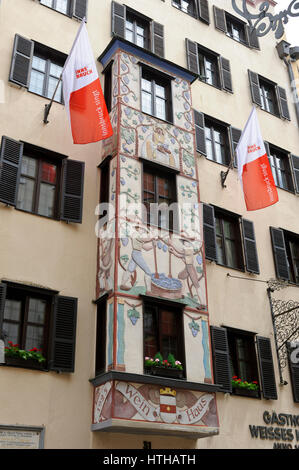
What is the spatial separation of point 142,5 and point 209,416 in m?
13.2

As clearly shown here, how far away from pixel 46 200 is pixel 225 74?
9.38m

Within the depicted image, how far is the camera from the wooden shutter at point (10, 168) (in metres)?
11.5

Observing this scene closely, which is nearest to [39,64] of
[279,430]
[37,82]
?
[37,82]

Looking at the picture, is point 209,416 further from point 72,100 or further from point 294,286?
point 72,100

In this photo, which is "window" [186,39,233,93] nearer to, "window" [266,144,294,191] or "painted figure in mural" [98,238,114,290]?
"window" [266,144,294,191]

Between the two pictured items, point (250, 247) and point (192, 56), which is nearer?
point (250, 247)

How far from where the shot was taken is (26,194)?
1208cm

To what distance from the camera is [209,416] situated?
11133 millimetres

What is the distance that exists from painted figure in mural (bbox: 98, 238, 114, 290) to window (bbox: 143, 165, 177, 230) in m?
1.22

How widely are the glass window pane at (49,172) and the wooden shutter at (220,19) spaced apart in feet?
34.3

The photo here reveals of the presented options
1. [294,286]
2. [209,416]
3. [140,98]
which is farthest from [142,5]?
[209,416]

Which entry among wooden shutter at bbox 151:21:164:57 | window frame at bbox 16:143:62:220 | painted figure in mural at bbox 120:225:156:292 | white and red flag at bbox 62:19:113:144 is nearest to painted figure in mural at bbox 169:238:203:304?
painted figure in mural at bbox 120:225:156:292

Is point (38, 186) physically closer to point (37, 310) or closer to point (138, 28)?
point (37, 310)

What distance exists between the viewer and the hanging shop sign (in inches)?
501
